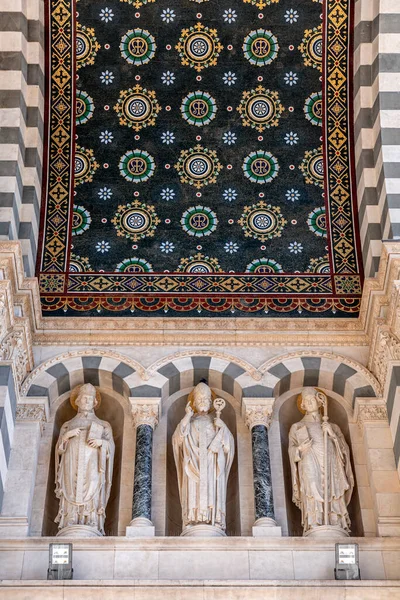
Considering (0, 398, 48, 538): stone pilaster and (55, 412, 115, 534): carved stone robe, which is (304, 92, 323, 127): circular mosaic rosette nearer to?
(55, 412, 115, 534): carved stone robe

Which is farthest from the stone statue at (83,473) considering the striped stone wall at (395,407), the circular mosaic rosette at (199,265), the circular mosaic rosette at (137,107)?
the circular mosaic rosette at (137,107)

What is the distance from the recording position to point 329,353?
11703 millimetres

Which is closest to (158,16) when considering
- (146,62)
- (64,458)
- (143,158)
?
(146,62)

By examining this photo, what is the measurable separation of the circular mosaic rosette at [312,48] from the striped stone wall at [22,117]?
3.00 meters

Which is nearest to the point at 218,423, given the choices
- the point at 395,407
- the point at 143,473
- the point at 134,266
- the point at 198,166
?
the point at 143,473

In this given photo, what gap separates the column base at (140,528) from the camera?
1009 cm

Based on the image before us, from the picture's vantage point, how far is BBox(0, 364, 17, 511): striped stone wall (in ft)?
34.1

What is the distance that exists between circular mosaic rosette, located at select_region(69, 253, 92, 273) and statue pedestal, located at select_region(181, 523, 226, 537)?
337 centimetres

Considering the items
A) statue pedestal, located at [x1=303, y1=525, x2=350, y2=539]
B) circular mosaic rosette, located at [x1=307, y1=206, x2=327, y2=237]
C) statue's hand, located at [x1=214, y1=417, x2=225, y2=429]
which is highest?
circular mosaic rosette, located at [x1=307, y1=206, x2=327, y2=237]

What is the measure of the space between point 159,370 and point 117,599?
287 centimetres

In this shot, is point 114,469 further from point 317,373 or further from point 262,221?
point 262,221

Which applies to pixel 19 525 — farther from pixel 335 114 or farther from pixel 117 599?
pixel 335 114

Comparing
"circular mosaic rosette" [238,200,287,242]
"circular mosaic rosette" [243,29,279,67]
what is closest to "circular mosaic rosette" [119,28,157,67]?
"circular mosaic rosette" [243,29,279,67]

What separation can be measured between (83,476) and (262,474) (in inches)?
66.4
